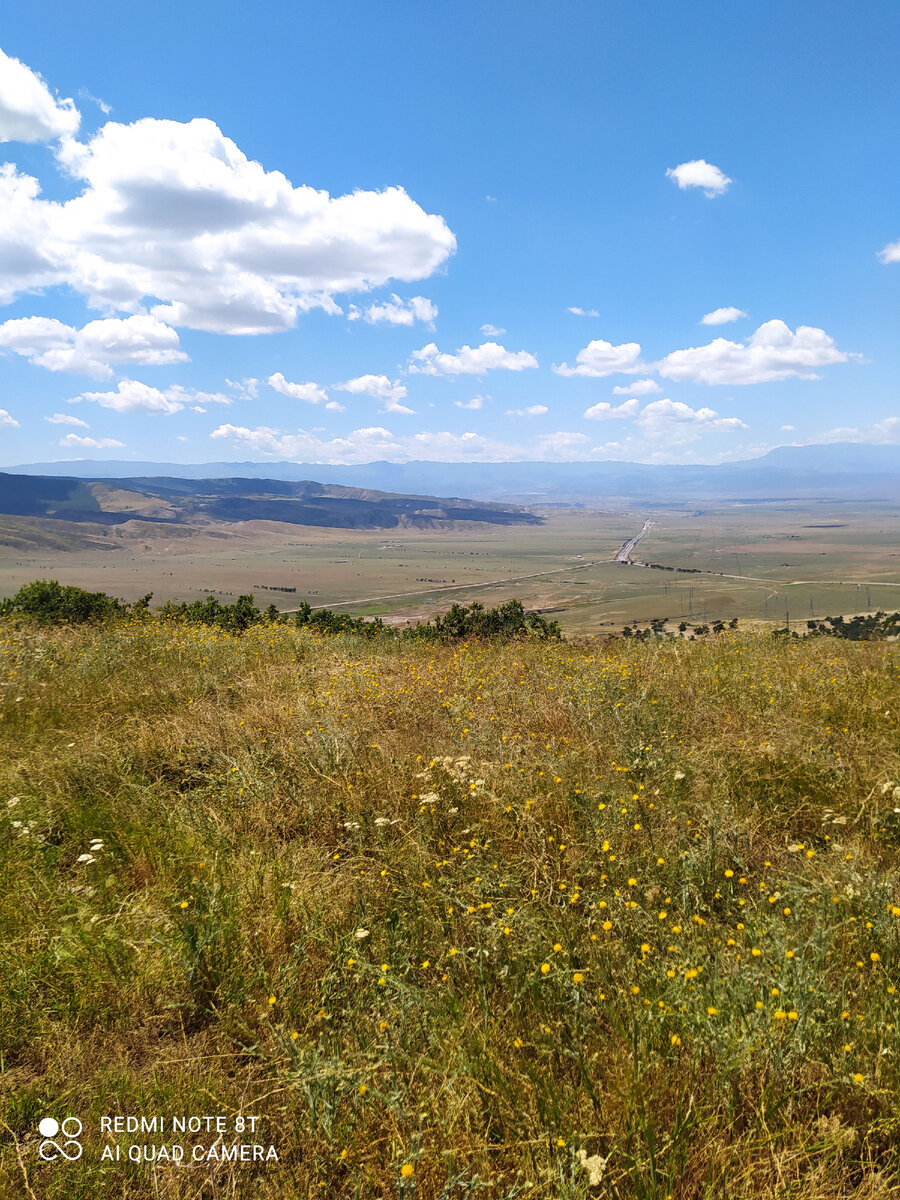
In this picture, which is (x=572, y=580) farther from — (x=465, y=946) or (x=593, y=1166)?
(x=593, y=1166)

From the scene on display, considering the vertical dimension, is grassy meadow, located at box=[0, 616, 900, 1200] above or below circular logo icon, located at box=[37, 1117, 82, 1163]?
above

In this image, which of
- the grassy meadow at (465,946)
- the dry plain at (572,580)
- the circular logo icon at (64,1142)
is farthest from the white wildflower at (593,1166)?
the dry plain at (572,580)

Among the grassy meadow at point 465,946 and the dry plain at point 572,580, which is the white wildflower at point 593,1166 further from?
the dry plain at point 572,580

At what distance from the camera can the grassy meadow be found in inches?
78.9

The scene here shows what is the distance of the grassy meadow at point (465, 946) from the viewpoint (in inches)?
78.9

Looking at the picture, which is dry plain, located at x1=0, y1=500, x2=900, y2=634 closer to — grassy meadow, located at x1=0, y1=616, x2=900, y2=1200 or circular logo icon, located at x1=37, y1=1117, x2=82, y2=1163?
grassy meadow, located at x1=0, y1=616, x2=900, y2=1200

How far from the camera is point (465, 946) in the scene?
9.75 feet

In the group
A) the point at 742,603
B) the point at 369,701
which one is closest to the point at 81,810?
the point at 369,701

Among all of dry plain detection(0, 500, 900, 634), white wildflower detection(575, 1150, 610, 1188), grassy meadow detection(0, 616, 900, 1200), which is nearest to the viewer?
white wildflower detection(575, 1150, 610, 1188)

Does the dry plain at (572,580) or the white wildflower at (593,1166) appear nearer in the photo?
the white wildflower at (593,1166)

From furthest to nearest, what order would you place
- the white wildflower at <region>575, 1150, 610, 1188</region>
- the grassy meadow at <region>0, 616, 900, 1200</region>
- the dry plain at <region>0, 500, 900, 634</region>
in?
the dry plain at <region>0, 500, 900, 634</region> → the grassy meadow at <region>0, 616, 900, 1200</region> → the white wildflower at <region>575, 1150, 610, 1188</region>

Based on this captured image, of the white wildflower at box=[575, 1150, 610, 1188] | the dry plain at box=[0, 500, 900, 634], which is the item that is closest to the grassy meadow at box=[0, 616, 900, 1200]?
the white wildflower at box=[575, 1150, 610, 1188]

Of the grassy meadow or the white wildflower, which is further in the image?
the grassy meadow

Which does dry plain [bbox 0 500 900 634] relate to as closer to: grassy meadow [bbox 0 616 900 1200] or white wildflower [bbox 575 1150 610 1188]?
grassy meadow [bbox 0 616 900 1200]
